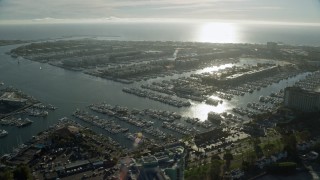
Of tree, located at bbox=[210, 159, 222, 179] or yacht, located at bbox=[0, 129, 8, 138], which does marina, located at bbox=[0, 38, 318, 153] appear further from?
tree, located at bbox=[210, 159, 222, 179]

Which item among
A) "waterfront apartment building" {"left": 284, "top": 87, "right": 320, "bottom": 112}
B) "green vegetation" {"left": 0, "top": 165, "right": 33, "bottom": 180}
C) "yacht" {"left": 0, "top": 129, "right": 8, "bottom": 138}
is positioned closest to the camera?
"green vegetation" {"left": 0, "top": 165, "right": 33, "bottom": 180}

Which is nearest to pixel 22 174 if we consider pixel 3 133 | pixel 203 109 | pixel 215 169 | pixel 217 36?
pixel 3 133

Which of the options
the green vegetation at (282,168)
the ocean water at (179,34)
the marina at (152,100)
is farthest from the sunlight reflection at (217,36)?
the green vegetation at (282,168)

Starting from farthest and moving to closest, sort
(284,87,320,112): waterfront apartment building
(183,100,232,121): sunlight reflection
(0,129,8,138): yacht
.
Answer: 1. (183,100,232,121): sunlight reflection
2. (284,87,320,112): waterfront apartment building
3. (0,129,8,138): yacht

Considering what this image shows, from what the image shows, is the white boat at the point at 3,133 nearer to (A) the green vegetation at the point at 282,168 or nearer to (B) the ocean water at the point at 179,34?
(A) the green vegetation at the point at 282,168

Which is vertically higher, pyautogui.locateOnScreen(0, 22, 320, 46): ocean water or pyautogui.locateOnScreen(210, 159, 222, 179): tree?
pyautogui.locateOnScreen(0, 22, 320, 46): ocean water

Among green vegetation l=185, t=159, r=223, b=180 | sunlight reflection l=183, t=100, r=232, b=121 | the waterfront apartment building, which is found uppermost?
the waterfront apartment building

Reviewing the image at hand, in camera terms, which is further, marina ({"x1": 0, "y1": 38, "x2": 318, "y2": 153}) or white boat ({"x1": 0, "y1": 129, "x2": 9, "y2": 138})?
marina ({"x1": 0, "y1": 38, "x2": 318, "y2": 153})

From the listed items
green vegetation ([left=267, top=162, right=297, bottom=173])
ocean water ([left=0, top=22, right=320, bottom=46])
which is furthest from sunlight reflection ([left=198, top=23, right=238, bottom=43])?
green vegetation ([left=267, top=162, right=297, bottom=173])

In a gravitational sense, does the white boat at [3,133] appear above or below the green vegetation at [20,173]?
below
